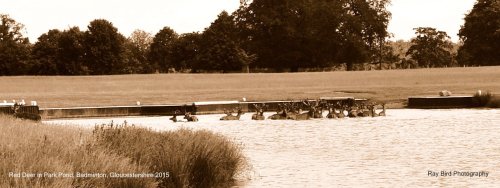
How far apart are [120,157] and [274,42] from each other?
8482 centimetres

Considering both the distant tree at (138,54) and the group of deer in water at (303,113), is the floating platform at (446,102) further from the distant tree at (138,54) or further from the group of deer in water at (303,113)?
the distant tree at (138,54)

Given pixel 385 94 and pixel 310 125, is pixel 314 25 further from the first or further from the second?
pixel 310 125

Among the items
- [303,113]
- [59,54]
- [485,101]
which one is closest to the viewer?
[303,113]

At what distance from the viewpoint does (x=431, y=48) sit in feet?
367

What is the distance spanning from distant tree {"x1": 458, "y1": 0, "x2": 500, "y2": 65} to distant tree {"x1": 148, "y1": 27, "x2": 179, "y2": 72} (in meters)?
43.1

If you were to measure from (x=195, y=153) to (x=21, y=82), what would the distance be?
47602 mm

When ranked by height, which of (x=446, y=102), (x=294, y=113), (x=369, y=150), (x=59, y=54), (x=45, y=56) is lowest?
(x=369, y=150)

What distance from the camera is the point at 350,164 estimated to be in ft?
46.3

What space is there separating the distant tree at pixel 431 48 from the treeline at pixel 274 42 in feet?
10.4

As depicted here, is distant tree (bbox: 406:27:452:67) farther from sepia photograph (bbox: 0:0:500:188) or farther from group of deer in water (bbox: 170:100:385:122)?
group of deer in water (bbox: 170:100:385:122)

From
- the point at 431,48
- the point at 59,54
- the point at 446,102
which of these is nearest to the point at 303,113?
the point at 446,102

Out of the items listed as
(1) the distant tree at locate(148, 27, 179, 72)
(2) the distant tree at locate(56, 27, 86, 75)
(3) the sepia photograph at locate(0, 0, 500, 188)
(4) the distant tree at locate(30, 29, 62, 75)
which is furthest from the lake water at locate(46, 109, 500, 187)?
(1) the distant tree at locate(148, 27, 179, 72)

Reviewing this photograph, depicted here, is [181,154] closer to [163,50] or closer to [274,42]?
[274,42]

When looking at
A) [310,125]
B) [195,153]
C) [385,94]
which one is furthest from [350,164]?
[385,94]
